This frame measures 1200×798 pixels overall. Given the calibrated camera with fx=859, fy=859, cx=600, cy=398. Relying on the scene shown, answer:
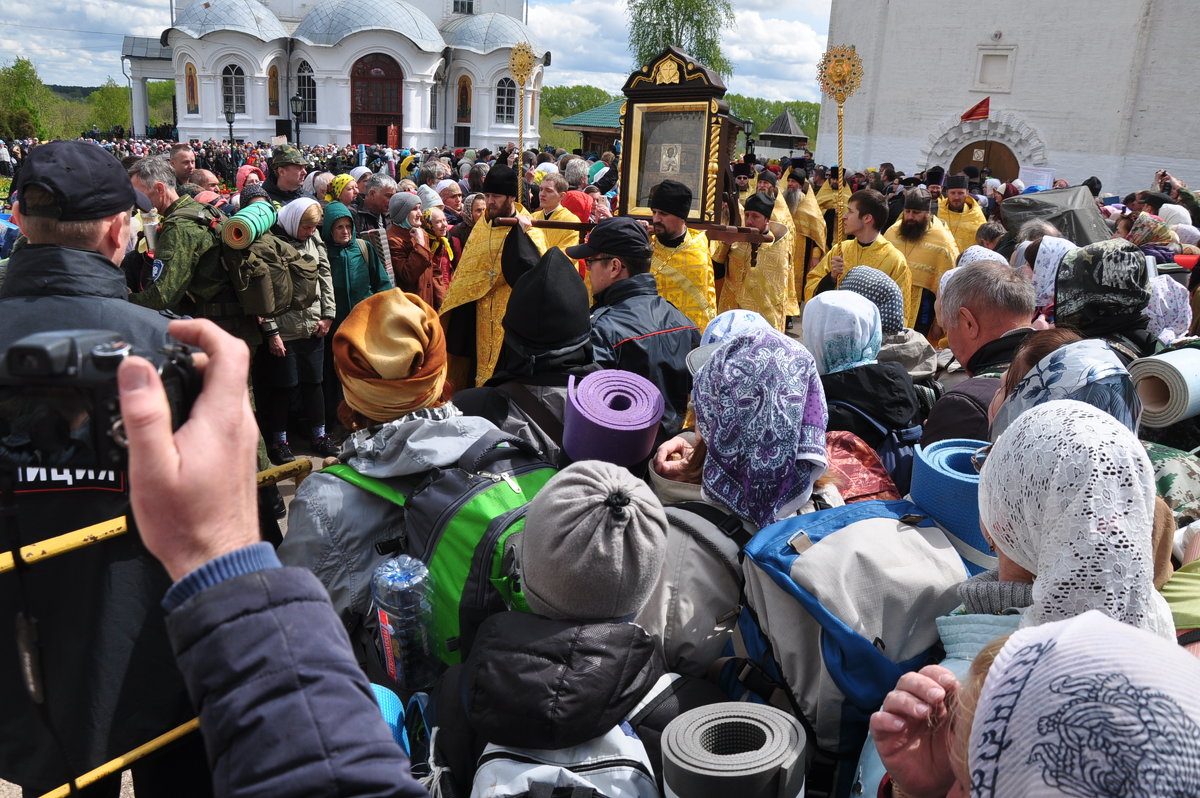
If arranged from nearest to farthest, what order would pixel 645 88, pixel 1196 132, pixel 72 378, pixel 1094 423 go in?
1. pixel 72 378
2. pixel 1094 423
3. pixel 645 88
4. pixel 1196 132

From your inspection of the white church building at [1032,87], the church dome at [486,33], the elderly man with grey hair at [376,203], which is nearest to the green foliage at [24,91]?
the church dome at [486,33]

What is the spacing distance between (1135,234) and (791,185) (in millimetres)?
4718

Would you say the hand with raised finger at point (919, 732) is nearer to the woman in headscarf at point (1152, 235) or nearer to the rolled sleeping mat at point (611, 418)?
the rolled sleeping mat at point (611, 418)

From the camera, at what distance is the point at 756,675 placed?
6.35ft

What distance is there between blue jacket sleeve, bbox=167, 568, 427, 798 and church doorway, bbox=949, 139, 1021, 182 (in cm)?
3038

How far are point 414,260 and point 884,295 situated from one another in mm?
3880

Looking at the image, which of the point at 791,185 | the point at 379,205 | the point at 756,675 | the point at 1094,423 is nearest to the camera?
the point at 1094,423

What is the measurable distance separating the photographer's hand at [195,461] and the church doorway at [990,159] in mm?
30330

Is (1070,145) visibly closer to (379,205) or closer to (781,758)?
(379,205)

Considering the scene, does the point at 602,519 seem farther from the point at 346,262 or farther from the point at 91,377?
the point at 346,262

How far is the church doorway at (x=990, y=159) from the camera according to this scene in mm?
27922

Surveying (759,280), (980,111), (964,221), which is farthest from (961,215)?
(980,111)

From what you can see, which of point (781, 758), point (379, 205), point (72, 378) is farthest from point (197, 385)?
point (379, 205)

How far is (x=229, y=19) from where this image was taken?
4588 centimetres
